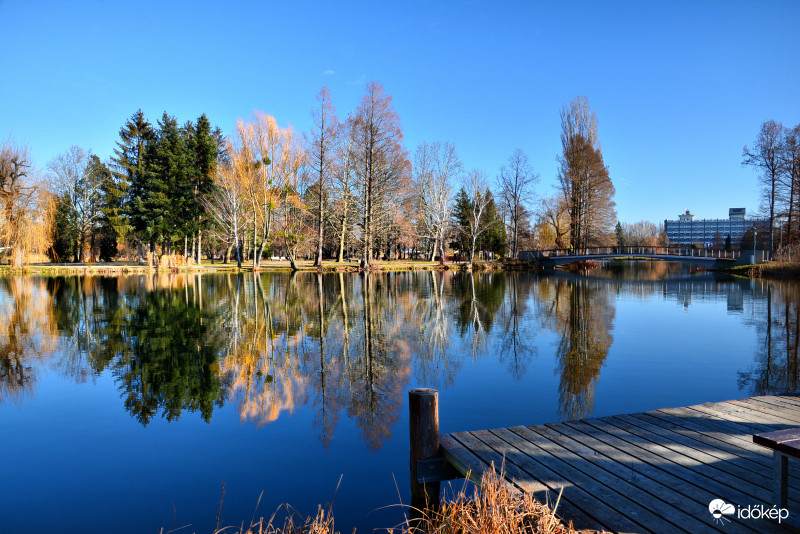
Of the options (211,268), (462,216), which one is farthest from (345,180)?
(462,216)

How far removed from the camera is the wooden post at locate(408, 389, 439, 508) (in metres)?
4.27

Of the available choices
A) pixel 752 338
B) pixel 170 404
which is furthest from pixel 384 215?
pixel 170 404

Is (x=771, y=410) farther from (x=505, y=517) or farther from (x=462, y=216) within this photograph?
(x=462, y=216)

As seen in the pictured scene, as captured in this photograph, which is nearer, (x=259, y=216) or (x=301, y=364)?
(x=301, y=364)

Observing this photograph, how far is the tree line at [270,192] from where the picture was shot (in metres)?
37.3

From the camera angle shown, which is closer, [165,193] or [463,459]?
[463,459]

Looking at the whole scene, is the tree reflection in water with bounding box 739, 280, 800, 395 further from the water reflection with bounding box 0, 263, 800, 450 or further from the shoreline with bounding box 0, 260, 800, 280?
the shoreline with bounding box 0, 260, 800, 280

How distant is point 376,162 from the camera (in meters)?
38.7

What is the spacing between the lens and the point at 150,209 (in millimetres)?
44062

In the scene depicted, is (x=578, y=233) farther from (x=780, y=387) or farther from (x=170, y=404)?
(x=170, y=404)

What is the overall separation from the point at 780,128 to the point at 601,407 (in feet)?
147

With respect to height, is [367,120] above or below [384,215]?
above

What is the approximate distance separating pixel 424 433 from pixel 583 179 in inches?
1971

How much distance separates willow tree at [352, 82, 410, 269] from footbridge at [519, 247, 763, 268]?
16908mm
